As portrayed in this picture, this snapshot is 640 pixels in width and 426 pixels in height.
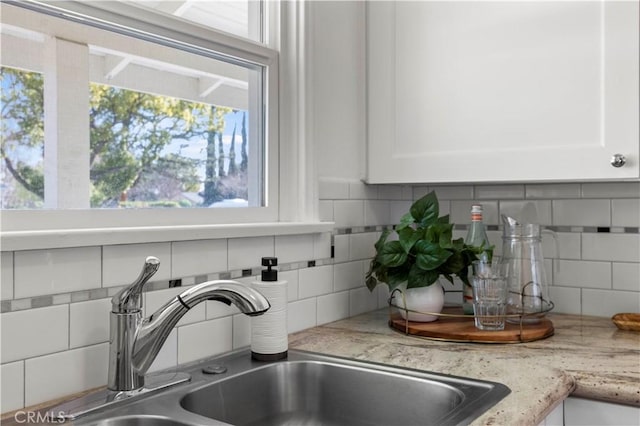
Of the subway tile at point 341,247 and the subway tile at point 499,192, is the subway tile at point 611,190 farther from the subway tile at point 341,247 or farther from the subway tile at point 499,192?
the subway tile at point 341,247

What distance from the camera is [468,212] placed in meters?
2.08

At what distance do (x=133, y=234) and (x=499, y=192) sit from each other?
50.7 inches

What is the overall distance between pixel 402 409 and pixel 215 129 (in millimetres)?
807

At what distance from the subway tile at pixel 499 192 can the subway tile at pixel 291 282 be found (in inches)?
30.6

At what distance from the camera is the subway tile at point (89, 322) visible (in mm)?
1105

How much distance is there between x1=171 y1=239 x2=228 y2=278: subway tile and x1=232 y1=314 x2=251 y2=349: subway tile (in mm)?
134

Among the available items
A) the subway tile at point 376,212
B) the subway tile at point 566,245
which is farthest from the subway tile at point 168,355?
the subway tile at point 566,245

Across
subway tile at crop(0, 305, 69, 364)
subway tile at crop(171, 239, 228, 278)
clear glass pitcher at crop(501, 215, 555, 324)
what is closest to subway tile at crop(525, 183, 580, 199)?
clear glass pitcher at crop(501, 215, 555, 324)

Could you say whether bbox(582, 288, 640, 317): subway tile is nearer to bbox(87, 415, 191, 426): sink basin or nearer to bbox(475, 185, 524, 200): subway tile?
bbox(475, 185, 524, 200): subway tile

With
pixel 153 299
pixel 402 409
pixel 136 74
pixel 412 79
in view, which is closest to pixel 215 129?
pixel 136 74
